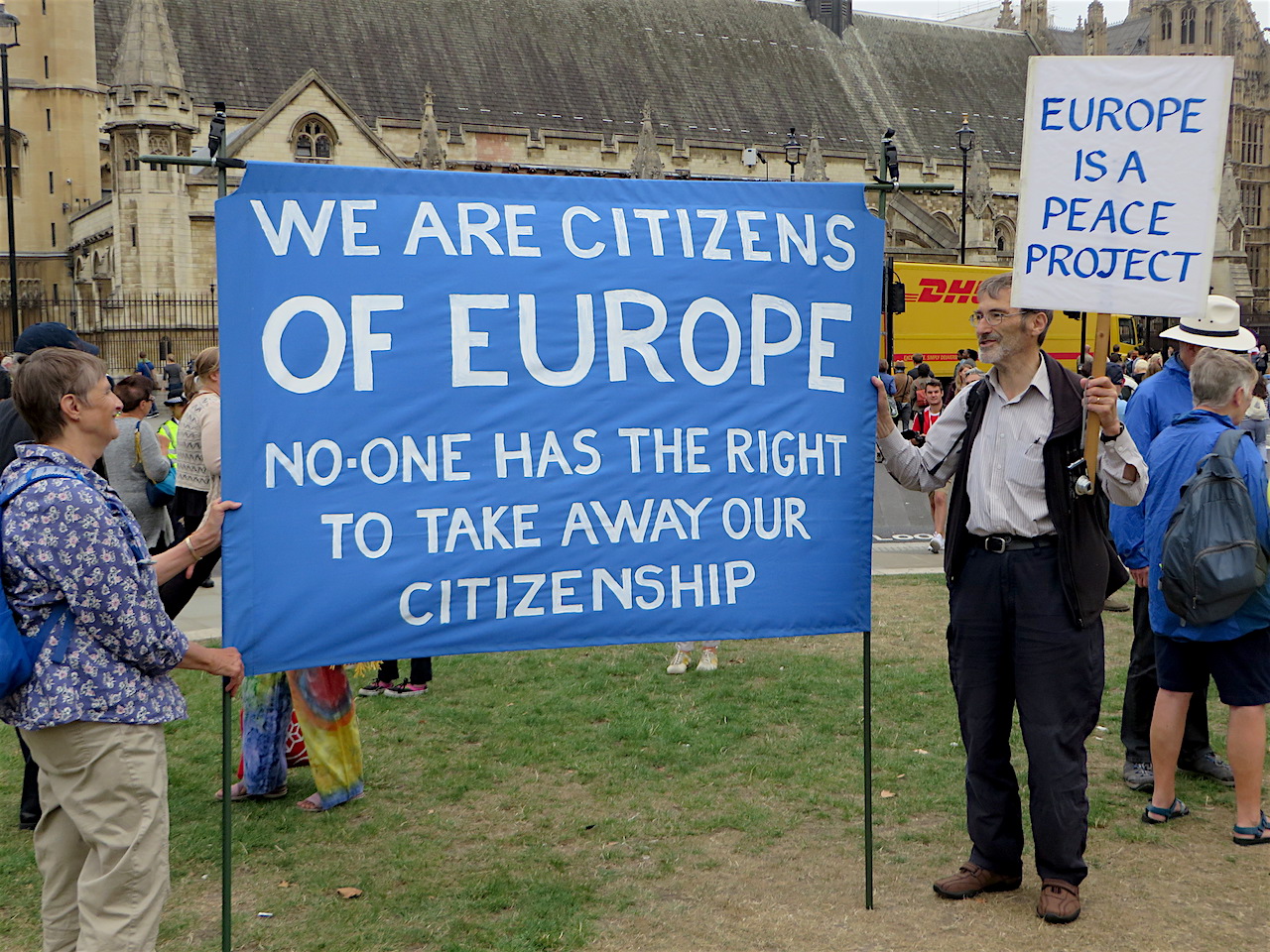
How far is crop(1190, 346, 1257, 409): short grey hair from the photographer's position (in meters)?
4.89

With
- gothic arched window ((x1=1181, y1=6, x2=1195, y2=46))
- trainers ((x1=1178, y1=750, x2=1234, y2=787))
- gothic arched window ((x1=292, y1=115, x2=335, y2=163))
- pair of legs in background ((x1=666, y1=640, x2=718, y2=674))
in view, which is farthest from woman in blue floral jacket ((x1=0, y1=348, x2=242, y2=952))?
gothic arched window ((x1=1181, y1=6, x2=1195, y2=46))

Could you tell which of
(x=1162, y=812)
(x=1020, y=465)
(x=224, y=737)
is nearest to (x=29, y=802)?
(x=224, y=737)

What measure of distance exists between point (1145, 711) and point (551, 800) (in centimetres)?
266

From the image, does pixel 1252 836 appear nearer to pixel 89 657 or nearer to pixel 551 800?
pixel 551 800

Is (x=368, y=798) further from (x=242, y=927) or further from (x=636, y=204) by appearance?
(x=636, y=204)

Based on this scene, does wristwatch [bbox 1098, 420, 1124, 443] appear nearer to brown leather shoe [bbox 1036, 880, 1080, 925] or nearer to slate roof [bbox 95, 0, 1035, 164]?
brown leather shoe [bbox 1036, 880, 1080, 925]

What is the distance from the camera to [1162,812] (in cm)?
507

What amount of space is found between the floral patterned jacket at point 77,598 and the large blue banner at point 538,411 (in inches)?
15.7

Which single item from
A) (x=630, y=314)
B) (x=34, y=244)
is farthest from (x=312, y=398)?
(x=34, y=244)

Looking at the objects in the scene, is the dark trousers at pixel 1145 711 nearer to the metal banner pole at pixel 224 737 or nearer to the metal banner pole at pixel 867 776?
the metal banner pole at pixel 867 776

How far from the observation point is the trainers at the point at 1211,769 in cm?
557

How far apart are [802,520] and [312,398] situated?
1.60m

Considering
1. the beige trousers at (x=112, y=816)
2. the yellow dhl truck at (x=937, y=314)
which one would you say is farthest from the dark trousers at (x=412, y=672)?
the yellow dhl truck at (x=937, y=314)

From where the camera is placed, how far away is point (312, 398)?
368cm
